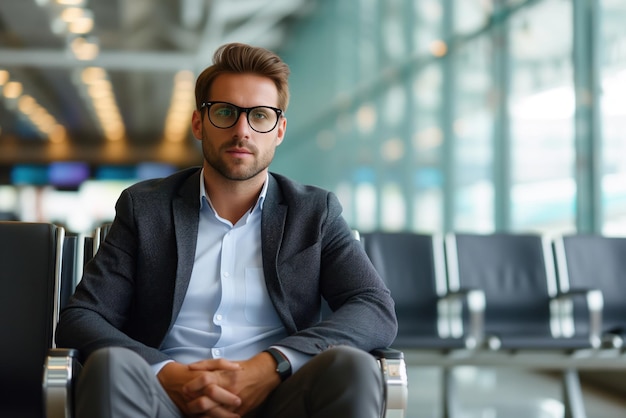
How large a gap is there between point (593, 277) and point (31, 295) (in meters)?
3.19

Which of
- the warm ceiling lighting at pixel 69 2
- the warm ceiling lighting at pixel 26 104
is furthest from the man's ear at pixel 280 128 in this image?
the warm ceiling lighting at pixel 26 104

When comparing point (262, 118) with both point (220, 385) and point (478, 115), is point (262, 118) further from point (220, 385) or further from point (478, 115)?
point (478, 115)

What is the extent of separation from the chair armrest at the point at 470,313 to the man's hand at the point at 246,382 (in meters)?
2.31

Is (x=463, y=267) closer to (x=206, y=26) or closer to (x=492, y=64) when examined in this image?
(x=492, y=64)

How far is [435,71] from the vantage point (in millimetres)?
9141

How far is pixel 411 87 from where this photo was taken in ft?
32.5

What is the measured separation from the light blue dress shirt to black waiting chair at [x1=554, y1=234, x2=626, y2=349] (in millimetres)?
2697

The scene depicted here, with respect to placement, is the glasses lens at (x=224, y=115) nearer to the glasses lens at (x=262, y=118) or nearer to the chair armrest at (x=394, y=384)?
the glasses lens at (x=262, y=118)

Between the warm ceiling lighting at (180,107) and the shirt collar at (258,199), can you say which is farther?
the warm ceiling lighting at (180,107)

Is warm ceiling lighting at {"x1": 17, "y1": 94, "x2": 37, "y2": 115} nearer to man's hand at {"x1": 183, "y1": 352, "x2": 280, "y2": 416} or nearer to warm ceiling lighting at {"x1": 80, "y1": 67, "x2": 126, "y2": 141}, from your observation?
warm ceiling lighting at {"x1": 80, "y1": 67, "x2": 126, "y2": 141}

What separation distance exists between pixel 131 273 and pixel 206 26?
1218 cm

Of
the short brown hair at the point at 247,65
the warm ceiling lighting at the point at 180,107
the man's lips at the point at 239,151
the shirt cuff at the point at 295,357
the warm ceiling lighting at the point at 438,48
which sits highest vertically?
the warm ceiling lighting at the point at 180,107

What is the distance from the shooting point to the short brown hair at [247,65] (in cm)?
238

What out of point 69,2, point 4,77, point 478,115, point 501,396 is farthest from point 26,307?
point 4,77
